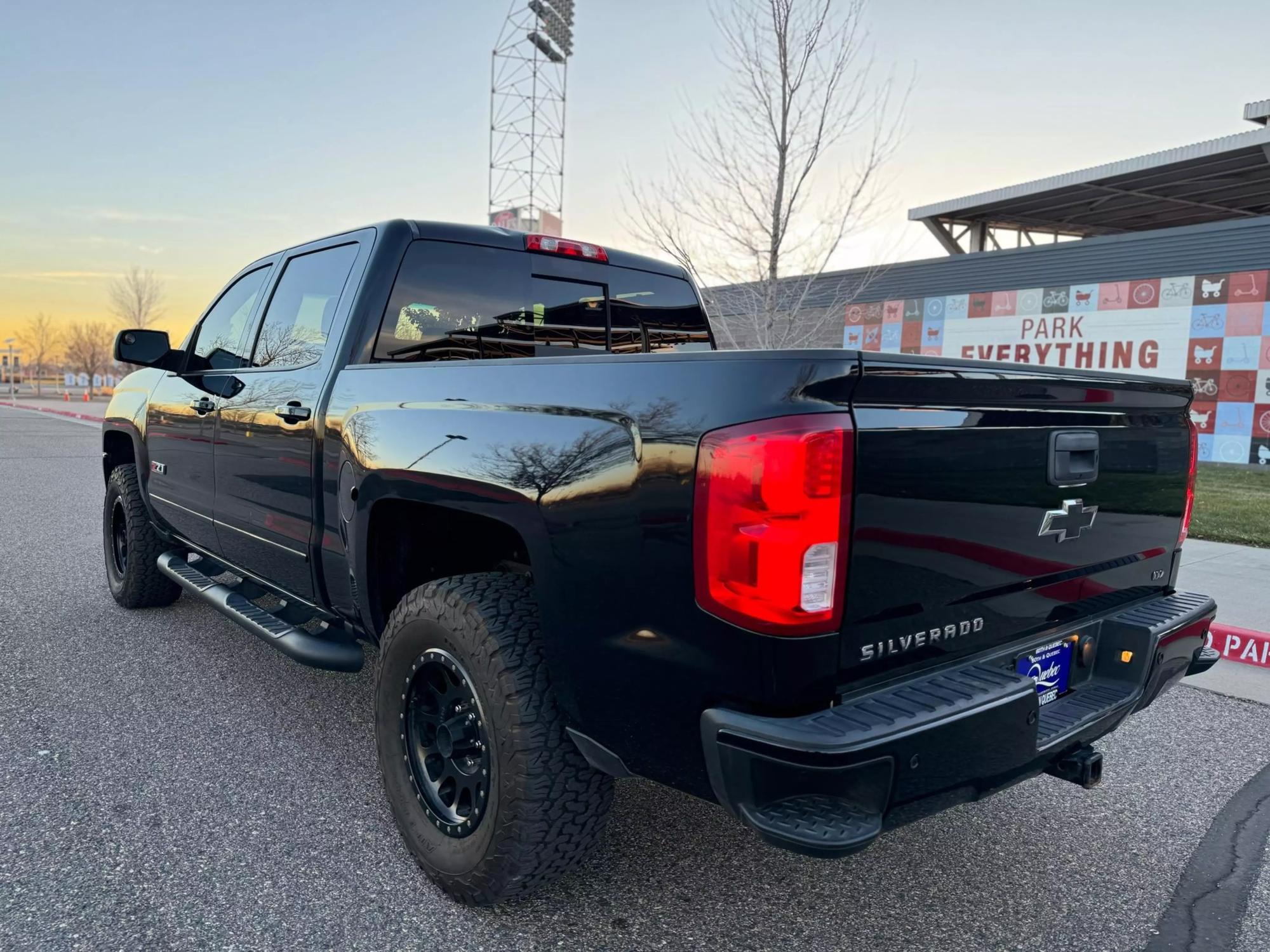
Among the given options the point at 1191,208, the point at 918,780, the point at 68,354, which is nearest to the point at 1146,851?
the point at 918,780

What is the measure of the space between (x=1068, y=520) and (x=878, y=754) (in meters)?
0.97

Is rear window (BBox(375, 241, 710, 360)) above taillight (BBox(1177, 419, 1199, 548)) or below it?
above

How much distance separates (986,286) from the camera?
17.3 m

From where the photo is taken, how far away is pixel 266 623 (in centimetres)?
346

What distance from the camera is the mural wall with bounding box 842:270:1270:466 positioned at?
1416cm

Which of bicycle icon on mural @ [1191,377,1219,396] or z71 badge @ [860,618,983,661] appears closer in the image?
z71 badge @ [860,618,983,661]

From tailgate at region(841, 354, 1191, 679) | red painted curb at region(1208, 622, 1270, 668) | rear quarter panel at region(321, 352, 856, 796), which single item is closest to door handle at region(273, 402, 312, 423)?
rear quarter panel at region(321, 352, 856, 796)

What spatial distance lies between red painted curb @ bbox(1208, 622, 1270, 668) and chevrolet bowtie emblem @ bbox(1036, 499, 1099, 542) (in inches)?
124

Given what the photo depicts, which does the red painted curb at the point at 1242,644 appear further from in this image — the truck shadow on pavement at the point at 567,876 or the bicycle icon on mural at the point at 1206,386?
the bicycle icon on mural at the point at 1206,386

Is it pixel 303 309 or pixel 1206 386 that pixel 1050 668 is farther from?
pixel 1206 386

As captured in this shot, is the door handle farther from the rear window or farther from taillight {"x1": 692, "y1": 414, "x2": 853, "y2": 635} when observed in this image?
taillight {"x1": 692, "y1": 414, "x2": 853, "y2": 635}

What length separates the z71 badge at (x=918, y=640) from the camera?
1987mm

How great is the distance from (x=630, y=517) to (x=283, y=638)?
1.81m

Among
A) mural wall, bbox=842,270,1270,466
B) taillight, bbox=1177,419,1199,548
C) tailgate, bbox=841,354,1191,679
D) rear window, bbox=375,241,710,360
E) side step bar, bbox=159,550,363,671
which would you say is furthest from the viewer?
mural wall, bbox=842,270,1270,466
